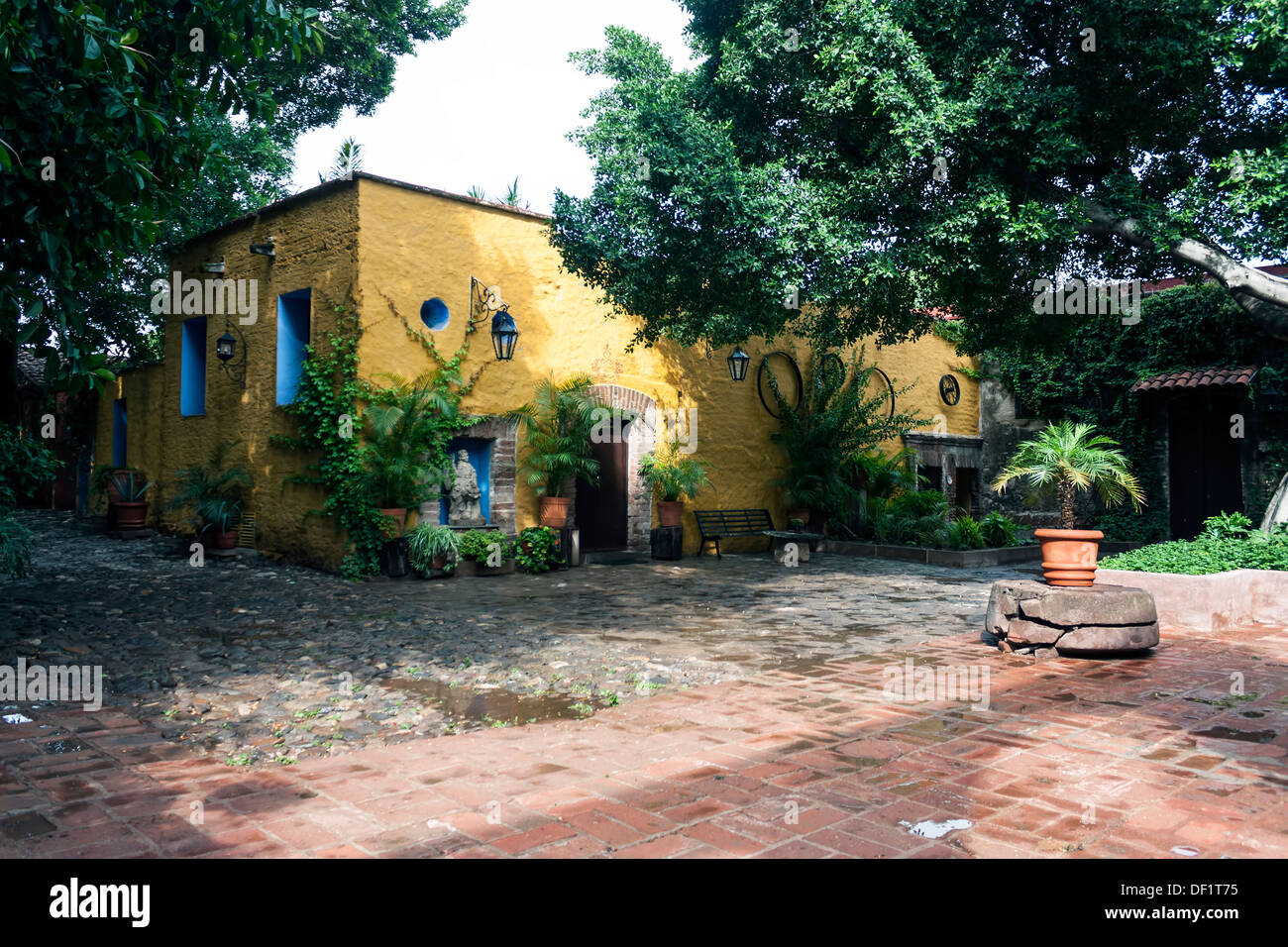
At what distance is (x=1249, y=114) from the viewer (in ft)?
29.9

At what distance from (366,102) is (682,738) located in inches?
633

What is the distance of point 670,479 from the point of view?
13.3 metres

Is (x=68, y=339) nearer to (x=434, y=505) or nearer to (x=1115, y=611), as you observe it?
(x=434, y=505)

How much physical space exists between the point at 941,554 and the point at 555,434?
641 centimetres

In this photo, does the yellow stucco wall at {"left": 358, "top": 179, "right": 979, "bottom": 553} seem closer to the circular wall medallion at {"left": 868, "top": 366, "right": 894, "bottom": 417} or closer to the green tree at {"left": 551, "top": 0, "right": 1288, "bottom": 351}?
the green tree at {"left": 551, "top": 0, "right": 1288, "bottom": 351}

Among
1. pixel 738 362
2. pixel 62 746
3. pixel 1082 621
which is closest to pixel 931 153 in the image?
pixel 1082 621

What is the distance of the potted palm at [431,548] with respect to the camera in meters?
10.2

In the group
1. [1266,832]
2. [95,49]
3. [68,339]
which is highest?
[95,49]

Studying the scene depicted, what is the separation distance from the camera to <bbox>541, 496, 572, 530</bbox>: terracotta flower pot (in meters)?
11.7

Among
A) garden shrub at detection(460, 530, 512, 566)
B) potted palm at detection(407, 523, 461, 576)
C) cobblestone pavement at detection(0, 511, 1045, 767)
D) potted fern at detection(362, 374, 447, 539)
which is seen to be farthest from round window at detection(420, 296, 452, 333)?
cobblestone pavement at detection(0, 511, 1045, 767)

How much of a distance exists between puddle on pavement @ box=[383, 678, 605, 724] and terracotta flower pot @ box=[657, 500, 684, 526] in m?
8.16

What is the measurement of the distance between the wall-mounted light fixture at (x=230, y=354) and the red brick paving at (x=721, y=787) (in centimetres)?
846
